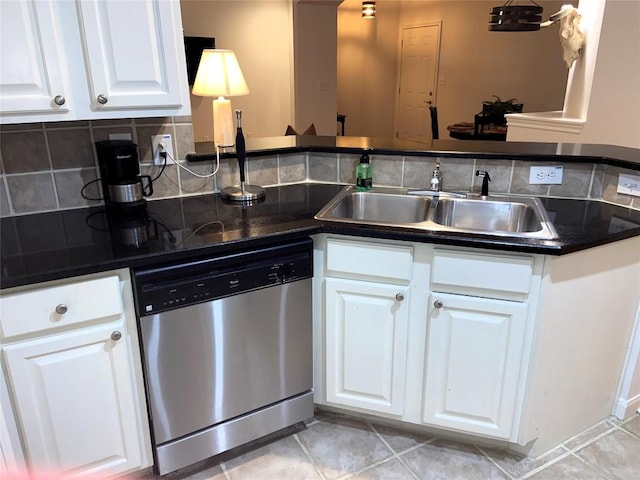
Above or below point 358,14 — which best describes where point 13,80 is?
below

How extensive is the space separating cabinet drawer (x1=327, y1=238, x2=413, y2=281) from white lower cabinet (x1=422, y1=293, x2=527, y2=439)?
17cm

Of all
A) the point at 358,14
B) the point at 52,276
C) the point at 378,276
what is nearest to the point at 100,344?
the point at 52,276

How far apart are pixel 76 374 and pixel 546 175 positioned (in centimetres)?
195

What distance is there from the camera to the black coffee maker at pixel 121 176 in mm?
1789

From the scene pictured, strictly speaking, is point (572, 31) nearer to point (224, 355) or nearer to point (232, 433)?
point (224, 355)

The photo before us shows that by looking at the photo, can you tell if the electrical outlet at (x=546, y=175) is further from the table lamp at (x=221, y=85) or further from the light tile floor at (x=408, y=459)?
the table lamp at (x=221, y=85)

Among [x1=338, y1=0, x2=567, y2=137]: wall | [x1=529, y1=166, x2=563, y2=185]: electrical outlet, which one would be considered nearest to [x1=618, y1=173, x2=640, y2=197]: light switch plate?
[x1=529, y1=166, x2=563, y2=185]: electrical outlet

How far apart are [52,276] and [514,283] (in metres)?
1.44

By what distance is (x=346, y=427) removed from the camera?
6.72 ft

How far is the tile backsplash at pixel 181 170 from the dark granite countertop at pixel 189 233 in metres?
0.07

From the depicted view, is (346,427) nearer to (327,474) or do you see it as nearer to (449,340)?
(327,474)

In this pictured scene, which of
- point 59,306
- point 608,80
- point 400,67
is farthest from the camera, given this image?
Answer: point 400,67

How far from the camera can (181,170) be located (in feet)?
6.83

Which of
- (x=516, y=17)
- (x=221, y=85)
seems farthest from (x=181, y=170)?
(x=516, y=17)
